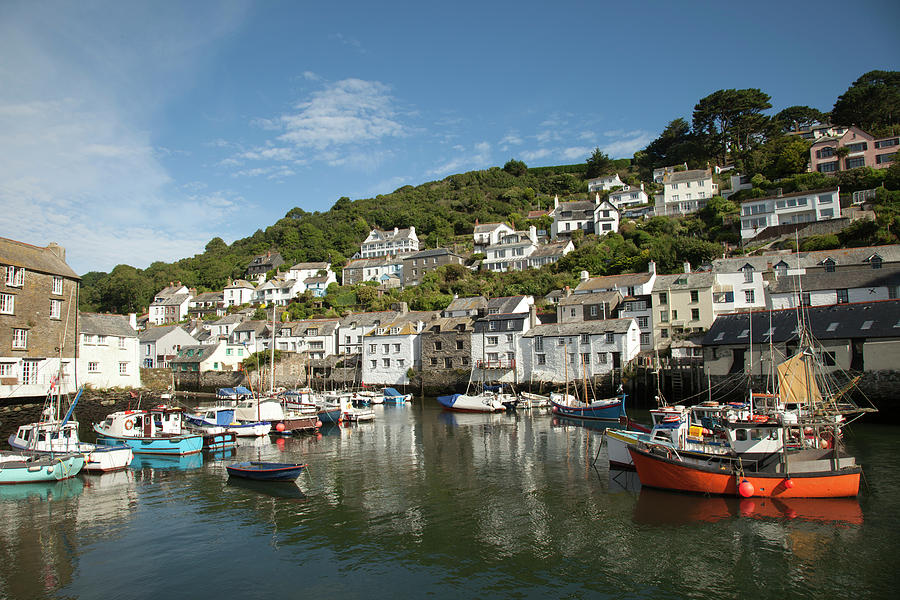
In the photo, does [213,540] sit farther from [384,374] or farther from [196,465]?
[384,374]

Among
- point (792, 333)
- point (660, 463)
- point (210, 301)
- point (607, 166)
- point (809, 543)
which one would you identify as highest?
point (607, 166)

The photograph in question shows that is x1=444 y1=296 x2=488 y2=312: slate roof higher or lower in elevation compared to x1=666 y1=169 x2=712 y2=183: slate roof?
lower

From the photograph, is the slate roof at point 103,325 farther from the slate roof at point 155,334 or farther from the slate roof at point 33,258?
the slate roof at point 155,334

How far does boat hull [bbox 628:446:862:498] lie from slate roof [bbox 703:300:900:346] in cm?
2426

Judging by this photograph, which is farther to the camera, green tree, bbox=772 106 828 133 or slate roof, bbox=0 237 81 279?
green tree, bbox=772 106 828 133

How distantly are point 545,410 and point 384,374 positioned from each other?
24.7m

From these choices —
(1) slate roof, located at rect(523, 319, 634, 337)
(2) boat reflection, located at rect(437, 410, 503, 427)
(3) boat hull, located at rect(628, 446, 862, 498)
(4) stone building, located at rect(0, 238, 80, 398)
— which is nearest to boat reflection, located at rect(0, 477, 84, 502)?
(4) stone building, located at rect(0, 238, 80, 398)

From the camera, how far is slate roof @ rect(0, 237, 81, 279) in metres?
34.4

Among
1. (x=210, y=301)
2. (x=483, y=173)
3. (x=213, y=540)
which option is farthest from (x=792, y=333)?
(x=483, y=173)

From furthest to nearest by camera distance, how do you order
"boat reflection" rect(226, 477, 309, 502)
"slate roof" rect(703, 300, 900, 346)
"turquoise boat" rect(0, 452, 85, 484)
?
"slate roof" rect(703, 300, 900, 346) → "turquoise boat" rect(0, 452, 85, 484) → "boat reflection" rect(226, 477, 309, 502)

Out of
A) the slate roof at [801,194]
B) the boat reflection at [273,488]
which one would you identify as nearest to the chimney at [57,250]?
the boat reflection at [273,488]

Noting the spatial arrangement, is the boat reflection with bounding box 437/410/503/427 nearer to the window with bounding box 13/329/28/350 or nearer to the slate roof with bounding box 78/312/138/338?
the window with bounding box 13/329/28/350

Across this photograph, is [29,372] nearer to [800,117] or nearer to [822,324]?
[822,324]

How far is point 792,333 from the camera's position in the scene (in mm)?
40406
